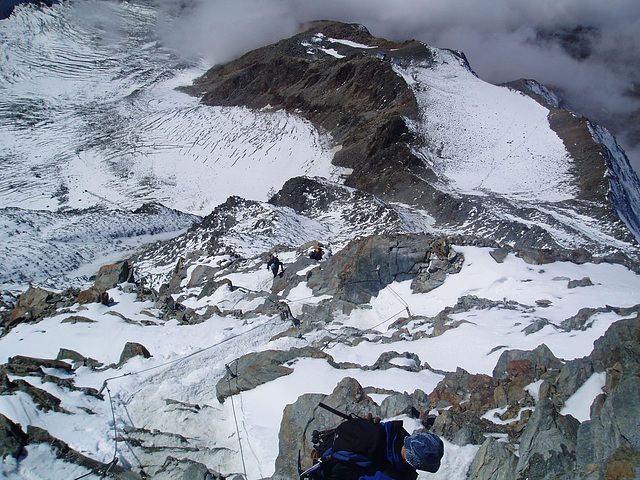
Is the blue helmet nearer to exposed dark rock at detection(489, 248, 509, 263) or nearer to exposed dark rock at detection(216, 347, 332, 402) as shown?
exposed dark rock at detection(216, 347, 332, 402)

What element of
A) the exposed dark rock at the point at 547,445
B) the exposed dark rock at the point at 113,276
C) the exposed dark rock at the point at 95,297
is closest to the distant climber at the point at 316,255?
the exposed dark rock at the point at 95,297

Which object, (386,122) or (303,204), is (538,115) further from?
(303,204)

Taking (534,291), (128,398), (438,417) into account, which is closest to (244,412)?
(128,398)

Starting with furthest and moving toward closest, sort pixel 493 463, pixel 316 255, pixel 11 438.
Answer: pixel 316 255, pixel 11 438, pixel 493 463

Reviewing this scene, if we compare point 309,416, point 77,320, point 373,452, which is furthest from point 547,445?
point 77,320

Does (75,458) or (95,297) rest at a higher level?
(75,458)

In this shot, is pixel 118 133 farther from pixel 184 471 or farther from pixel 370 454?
pixel 370 454

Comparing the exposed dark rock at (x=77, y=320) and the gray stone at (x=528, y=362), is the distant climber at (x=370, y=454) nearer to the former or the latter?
the gray stone at (x=528, y=362)
